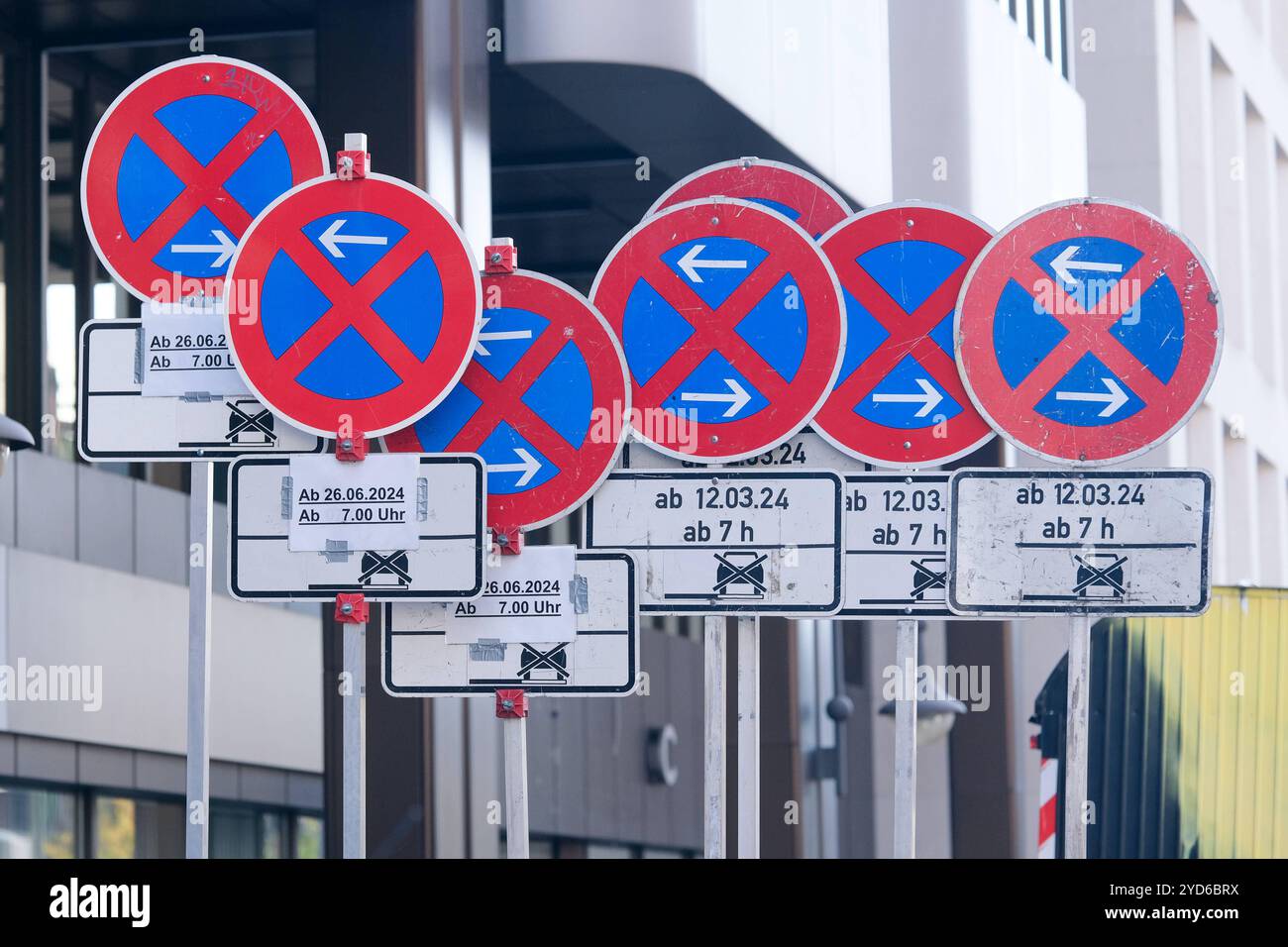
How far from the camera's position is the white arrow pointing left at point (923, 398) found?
671 centimetres

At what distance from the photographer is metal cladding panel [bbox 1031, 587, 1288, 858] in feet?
32.8

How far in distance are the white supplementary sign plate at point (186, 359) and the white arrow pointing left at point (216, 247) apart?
0.14m

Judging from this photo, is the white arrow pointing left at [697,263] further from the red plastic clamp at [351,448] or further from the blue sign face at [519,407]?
the red plastic clamp at [351,448]

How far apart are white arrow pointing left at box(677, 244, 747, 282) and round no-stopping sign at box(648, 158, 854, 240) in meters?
1.03

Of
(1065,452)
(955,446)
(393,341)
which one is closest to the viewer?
(393,341)

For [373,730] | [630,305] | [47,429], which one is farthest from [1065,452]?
[47,429]

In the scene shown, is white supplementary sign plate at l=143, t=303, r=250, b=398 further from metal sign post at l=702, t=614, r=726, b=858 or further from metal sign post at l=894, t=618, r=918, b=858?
metal sign post at l=894, t=618, r=918, b=858

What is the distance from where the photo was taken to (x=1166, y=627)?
10.2 meters

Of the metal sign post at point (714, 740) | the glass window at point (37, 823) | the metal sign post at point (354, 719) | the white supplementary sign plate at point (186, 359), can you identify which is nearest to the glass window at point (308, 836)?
the glass window at point (37, 823)

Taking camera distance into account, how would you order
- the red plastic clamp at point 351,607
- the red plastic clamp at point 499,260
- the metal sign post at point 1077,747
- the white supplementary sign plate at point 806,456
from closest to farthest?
the red plastic clamp at point 351,607
the metal sign post at point 1077,747
the red plastic clamp at point 499,260
the white supplementary sign plate at point 806,456

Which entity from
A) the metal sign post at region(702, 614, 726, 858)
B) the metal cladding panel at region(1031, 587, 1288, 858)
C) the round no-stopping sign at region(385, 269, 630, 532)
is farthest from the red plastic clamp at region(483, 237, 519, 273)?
the metal cladding panel at region(1031, 587, 1288, 858)

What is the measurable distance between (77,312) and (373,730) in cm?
436

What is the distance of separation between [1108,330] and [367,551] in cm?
211
